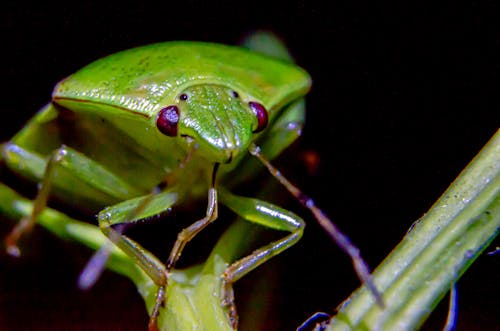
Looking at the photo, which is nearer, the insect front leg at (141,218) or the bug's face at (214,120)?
the insect front leg at (141,218)

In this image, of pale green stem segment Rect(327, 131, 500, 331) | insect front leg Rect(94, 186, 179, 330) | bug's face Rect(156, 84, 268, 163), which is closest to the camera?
pale green stem segment Rect(327, 131, 500, 331)

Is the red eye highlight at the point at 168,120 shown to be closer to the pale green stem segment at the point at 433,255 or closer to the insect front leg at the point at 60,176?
the insect front leg at the point at 60,176

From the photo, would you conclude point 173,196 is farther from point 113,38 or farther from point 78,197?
point 113,38

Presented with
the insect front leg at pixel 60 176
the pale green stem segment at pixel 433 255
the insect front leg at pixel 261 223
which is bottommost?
the insect front leg at pixel 60 176

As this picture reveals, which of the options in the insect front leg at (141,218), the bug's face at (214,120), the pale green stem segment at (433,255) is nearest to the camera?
the pale green stem segment at (433,255)

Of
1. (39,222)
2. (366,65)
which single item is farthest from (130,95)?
(366,65)

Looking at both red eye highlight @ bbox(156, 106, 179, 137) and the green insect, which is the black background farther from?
red eye highlight @ bbox(156, 106, 179, 137)

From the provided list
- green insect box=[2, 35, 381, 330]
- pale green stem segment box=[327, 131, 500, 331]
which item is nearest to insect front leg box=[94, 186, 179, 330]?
green insect box=[2, 35, 381, 330]

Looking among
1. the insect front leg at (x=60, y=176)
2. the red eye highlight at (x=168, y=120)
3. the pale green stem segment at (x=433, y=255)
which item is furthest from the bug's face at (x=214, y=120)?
the pale green stem segment at (x=433, y=255)
